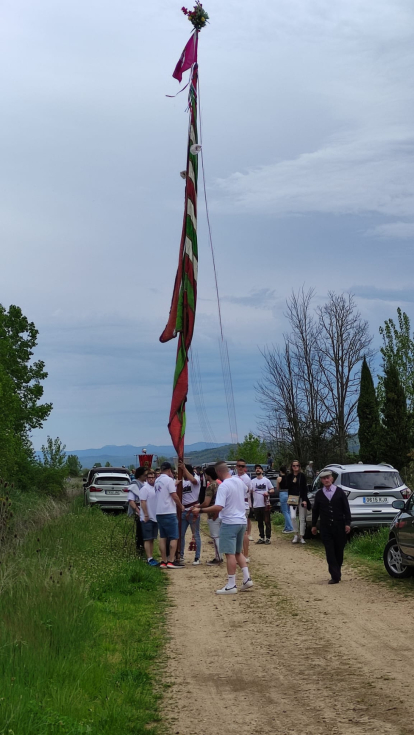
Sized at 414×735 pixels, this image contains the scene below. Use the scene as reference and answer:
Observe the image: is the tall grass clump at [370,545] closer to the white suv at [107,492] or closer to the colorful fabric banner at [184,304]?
the colorful fabric banner at [184,304]

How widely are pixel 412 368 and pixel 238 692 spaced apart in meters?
48.4

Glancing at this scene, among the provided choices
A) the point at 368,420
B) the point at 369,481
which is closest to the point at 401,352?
the point at 368,420

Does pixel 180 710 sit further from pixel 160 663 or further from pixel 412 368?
pixel 412 368

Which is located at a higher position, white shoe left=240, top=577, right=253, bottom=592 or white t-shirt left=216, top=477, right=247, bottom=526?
white t-shirt left=216, top=477, right=247, bottom=526

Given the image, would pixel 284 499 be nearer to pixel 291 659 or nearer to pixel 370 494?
pixel 370 494

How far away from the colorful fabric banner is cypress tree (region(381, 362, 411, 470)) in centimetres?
2891

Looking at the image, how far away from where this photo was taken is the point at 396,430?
45.0 m

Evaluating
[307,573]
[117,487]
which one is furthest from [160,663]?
[117,487]

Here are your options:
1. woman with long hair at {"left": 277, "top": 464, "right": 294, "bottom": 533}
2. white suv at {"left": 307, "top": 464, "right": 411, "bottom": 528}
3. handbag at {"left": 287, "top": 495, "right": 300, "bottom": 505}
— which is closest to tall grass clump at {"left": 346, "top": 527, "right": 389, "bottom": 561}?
white suv at {"left": 307, "top": 464, "right": 411, "bottom": 528}

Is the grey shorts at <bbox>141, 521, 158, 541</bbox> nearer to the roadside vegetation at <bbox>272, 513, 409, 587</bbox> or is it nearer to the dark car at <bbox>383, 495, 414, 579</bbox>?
the roadside vegetation at <bbox>272, 513, 409, 587</bbox>

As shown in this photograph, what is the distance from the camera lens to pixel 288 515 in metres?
23.1

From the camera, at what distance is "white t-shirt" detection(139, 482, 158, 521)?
1552cm

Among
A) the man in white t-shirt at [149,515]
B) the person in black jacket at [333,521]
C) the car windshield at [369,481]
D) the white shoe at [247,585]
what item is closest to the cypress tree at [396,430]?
the car windshield at [369,481]

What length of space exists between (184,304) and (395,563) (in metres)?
6.60
